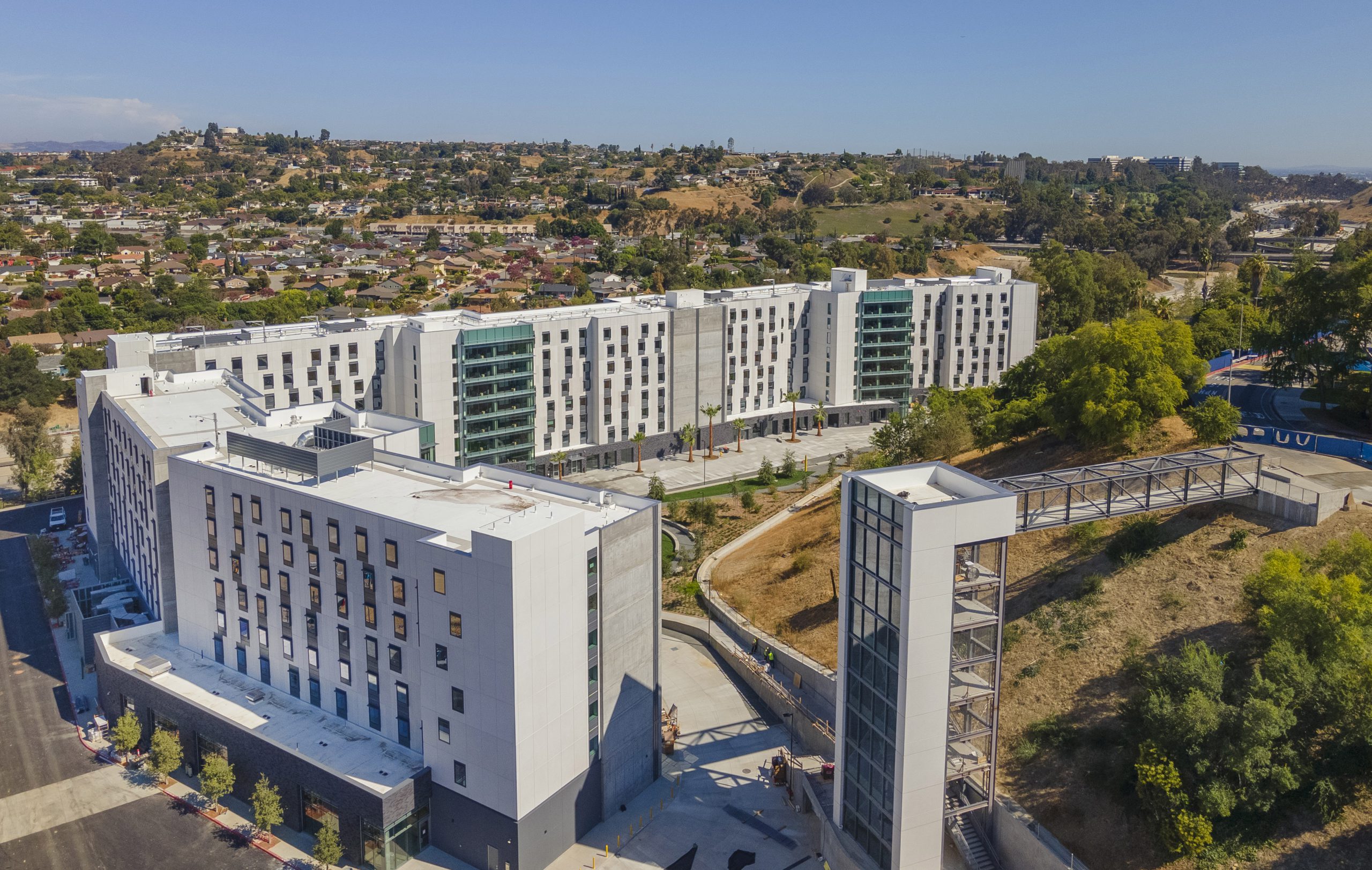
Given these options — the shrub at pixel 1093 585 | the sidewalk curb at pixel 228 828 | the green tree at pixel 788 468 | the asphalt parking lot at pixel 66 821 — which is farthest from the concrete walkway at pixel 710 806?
the green tree at pixel 788 468

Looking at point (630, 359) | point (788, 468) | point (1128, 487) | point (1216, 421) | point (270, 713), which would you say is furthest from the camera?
point (630, 359)

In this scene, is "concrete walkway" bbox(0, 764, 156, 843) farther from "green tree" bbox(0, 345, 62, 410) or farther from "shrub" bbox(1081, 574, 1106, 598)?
"green tree" bbox(0, 345, 62, 410)

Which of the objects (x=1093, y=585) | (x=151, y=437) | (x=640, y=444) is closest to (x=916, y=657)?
(x=1093, y=585)

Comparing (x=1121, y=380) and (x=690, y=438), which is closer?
(x=1121, y=380)

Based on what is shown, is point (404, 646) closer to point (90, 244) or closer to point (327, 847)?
point (327, 847)

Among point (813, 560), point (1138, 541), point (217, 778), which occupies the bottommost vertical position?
point (217, 778)

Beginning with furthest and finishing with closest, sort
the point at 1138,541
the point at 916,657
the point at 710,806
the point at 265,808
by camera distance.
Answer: the point at 1138,541 → the point at 710,806 → the point at 265,808 → the point at 916,657

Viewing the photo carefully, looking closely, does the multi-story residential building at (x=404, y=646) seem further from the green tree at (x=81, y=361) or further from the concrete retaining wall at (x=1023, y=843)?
the green tree at (x=81, y=361)

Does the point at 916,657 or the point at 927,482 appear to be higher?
the point at 927,482

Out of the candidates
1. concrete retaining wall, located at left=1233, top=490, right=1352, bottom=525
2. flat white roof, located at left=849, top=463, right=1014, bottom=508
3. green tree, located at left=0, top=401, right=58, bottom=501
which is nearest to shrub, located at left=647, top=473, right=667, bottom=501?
flat white roof, located at left=849, top=463, right=1014, bottom=508
